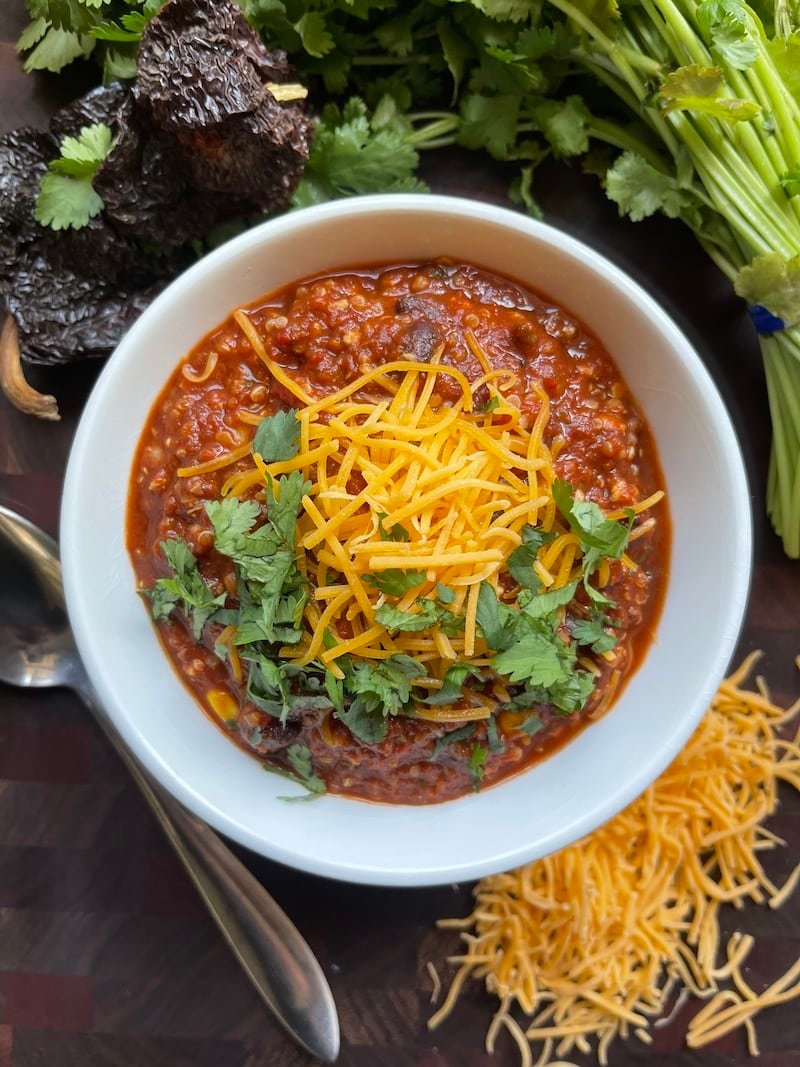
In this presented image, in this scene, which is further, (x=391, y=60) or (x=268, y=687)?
(x=391, y=60)

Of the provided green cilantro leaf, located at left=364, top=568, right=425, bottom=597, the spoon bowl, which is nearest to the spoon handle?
the spoon bowl

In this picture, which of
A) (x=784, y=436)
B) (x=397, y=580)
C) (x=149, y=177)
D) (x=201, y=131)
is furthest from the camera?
(x=784, y=436)

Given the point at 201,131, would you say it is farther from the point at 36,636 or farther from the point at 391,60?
the point at 36,636

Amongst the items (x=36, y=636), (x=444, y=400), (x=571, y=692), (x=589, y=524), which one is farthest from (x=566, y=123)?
(x=36, y=636)

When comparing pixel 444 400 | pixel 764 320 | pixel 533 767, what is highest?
pixel 764 320

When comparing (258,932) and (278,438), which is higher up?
(278,438)

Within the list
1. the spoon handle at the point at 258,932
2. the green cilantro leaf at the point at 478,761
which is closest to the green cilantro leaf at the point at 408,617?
the green cilantro leaf at the point at 478,761

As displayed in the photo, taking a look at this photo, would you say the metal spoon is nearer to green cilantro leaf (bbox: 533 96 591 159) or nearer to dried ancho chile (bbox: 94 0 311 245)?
dried ancho chile (bbox: 94 0 311 245)
